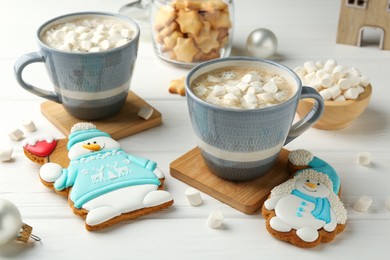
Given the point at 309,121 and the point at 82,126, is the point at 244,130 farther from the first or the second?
the point at 82,126

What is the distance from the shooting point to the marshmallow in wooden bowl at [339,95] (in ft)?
3.51

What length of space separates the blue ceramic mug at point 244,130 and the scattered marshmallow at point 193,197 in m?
0.05

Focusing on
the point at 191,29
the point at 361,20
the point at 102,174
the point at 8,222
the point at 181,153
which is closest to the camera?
the point at 8,222

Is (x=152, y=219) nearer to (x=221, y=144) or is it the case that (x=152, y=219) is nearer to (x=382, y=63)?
(x=221, y=144)

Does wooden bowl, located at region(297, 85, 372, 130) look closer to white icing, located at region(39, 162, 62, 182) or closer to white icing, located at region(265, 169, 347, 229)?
white icing, located at region(265, 169, 347, 229)

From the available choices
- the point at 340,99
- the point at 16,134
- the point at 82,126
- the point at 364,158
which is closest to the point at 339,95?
the point at 340,99

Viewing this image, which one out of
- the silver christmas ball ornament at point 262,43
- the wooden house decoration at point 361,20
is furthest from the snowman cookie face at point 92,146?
the wooden house decoration at point 361,20

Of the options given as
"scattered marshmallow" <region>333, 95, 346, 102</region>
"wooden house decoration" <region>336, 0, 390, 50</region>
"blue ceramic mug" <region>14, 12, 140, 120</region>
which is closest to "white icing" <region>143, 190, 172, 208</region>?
"blue ceramic mug" <region>14, 12, 140, 120</region>

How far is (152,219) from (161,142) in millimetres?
204

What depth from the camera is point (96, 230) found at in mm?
871

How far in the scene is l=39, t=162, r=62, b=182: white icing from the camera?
93 cm

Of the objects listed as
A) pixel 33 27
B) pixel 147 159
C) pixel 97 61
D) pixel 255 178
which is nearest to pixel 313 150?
pixel 255 178

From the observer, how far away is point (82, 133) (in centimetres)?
102

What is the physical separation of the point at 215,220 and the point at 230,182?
0.09m
